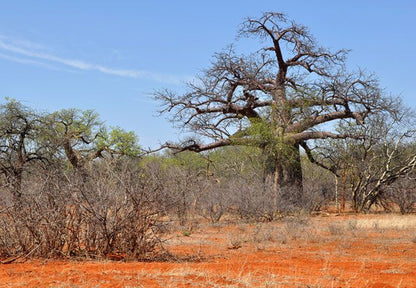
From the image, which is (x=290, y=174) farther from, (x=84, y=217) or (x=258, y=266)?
(x=84, y=217)

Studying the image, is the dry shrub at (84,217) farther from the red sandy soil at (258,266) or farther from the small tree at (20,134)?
the small tree at (20,134)

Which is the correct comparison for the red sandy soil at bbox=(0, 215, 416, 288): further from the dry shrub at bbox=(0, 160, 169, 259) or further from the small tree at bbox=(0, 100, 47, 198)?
the small tree at bbox=(0, 100, 47, 198)

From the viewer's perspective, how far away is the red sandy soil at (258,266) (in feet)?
17.6

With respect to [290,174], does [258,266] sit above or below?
below

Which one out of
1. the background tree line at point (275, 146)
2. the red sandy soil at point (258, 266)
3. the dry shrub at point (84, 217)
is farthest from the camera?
the background tree line at point (275, 146)

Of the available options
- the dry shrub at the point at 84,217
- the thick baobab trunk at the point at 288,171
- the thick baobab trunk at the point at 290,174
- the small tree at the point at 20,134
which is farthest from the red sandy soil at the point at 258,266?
the small tree at the point at 20,134

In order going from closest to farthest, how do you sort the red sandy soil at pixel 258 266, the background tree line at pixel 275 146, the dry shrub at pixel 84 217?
the red sandy soil at pixel 258 266 < the dry shrub at pixel 84 217 < the background tree line at pixel 275 146

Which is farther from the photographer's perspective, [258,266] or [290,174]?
[290,174]

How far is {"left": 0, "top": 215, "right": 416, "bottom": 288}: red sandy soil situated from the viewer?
5363 mm

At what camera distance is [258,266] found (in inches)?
271

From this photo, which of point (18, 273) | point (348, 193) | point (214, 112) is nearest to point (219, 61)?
point (214, 112)

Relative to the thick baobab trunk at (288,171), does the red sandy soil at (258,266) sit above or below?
below

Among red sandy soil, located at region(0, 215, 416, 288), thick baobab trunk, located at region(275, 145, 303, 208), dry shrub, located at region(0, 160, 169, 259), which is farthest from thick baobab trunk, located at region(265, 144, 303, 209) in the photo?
dry shrub, located at region(0, 160, 169, 259)

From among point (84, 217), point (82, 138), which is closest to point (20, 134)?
point (82, 138)
